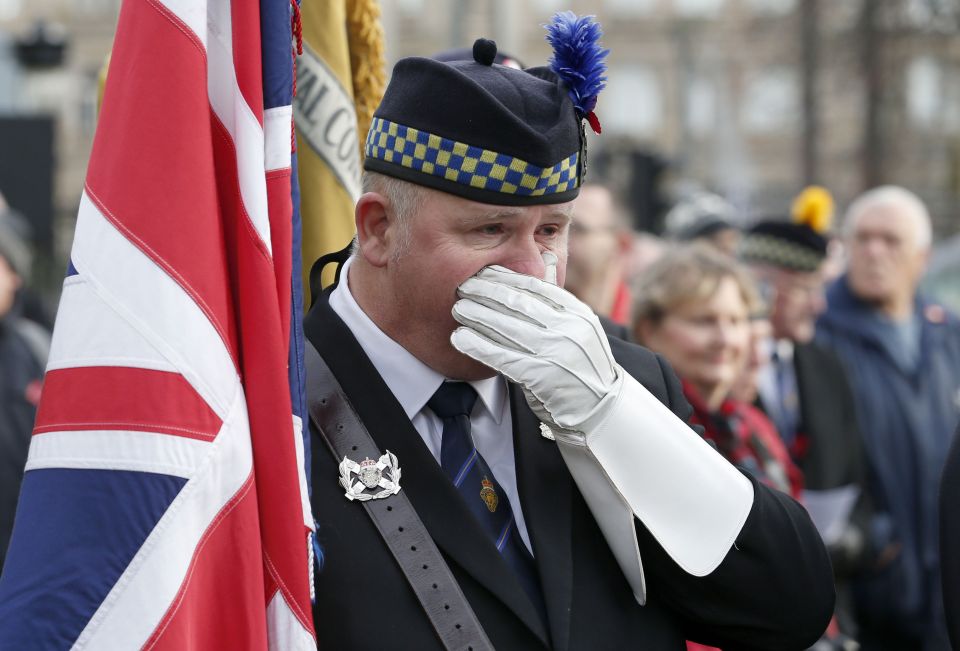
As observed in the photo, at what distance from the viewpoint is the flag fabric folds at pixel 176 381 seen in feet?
6.29

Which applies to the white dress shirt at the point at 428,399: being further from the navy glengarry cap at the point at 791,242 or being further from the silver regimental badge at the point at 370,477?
the navy glengarry cap at the point at 791,242

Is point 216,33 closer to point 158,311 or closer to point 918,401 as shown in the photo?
point 158,311

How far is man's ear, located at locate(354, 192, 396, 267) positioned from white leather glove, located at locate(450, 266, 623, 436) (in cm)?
19

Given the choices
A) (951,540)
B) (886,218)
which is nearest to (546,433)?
(951,540)

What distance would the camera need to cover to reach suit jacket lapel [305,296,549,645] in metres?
2.15

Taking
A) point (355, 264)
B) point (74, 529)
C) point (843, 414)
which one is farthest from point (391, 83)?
point (843, 414)

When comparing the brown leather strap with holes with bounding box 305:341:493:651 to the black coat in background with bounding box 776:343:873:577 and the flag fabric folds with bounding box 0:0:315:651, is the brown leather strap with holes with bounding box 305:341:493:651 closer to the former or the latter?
the flag fabric folds with bounding box 0:0:315:651

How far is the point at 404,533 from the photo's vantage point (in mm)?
2174

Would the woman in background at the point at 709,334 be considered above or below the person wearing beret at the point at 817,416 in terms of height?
above

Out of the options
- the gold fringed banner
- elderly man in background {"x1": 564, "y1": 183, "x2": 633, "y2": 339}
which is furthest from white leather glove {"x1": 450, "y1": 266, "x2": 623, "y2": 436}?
elderly man in background {"x1": 564, "y1": 183, "x2": 633, "y2": 339}

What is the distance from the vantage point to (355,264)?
244cm

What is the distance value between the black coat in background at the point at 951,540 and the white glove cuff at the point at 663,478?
1.60 feet

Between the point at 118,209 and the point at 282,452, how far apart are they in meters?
0.42

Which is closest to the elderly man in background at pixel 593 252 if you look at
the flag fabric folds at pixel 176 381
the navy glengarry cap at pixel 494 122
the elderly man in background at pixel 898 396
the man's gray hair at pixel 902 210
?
the elderly man in background at pixel 898 396
